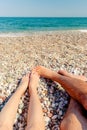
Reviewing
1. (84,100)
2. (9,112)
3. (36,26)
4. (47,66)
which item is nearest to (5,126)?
(9,112)

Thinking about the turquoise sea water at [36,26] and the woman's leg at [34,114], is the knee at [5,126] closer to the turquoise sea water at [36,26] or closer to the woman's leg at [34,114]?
the woman's leg at [34,114]

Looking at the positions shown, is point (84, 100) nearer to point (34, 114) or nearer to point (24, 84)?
point (34, 114)

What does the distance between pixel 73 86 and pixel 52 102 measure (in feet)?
1.74

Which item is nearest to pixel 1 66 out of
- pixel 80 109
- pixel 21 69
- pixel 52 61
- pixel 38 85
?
pixel 21 69

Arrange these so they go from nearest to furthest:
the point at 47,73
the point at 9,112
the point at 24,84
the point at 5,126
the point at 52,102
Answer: the point at 5,126 → the point at 9,112 → the point at 52,102 → the point at 24,84 → the point at 47,73

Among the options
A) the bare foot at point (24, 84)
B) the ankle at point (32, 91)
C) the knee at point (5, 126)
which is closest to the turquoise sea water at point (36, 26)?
the bare foot at point (24, 84)

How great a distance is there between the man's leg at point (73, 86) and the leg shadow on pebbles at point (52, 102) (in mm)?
154

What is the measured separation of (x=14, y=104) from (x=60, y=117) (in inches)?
30.8

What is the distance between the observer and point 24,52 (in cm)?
927

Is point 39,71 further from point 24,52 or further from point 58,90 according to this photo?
point 24,52

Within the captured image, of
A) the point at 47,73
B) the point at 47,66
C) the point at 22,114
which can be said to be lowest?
the point at 22,114

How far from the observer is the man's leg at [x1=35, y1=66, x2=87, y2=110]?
4125mm

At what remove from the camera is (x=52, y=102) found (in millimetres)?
4793

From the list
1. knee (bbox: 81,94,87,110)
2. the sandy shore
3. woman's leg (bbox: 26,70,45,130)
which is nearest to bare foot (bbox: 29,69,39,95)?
woman's leg (bbox: 26,70,45,130)
